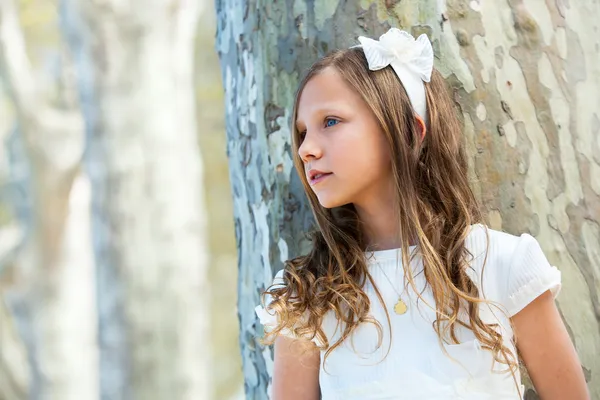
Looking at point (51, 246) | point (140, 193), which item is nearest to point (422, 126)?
point (140, 193)

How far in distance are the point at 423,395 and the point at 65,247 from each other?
207 inches

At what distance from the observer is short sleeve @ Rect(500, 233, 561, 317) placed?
3.84 feet

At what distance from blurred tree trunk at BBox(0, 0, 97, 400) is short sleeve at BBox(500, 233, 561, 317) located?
479cm

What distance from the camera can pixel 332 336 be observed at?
1.25 meters

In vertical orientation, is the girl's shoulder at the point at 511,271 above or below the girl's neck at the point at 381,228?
below

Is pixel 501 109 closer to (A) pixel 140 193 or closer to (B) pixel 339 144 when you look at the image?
(B) pixel 339 144

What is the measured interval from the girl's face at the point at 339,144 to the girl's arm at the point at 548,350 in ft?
1.08

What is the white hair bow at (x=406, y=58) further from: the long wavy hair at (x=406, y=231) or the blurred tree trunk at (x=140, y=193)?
the blurred tree trunk at (x=140, y=193)

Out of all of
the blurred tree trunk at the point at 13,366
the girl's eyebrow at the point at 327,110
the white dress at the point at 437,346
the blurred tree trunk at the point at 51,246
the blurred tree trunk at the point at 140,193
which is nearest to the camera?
the white dress at the point at 437,346

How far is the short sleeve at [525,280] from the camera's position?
1169 mm

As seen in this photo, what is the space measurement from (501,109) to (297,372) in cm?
61

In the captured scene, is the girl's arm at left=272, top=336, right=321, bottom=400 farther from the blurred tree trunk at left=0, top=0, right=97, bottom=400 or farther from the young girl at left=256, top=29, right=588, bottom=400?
the blurred tree trunk at left=0, top=0, right=97, bottom=400

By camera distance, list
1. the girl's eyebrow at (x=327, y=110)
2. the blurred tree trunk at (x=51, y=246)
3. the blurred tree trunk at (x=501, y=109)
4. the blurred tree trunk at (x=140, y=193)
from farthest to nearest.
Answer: the blurred tree trunk at (x=51, y=246) < the blurred tree trunk at (x=140, y=193) < the blurred tree trunk at (x=501, y=109) < the girl's eyebrow at (x=327, y=110)

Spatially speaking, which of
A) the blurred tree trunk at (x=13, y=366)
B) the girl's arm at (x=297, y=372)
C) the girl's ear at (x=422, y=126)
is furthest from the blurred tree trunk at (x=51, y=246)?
the girl's ear at (x=422, y=126)
